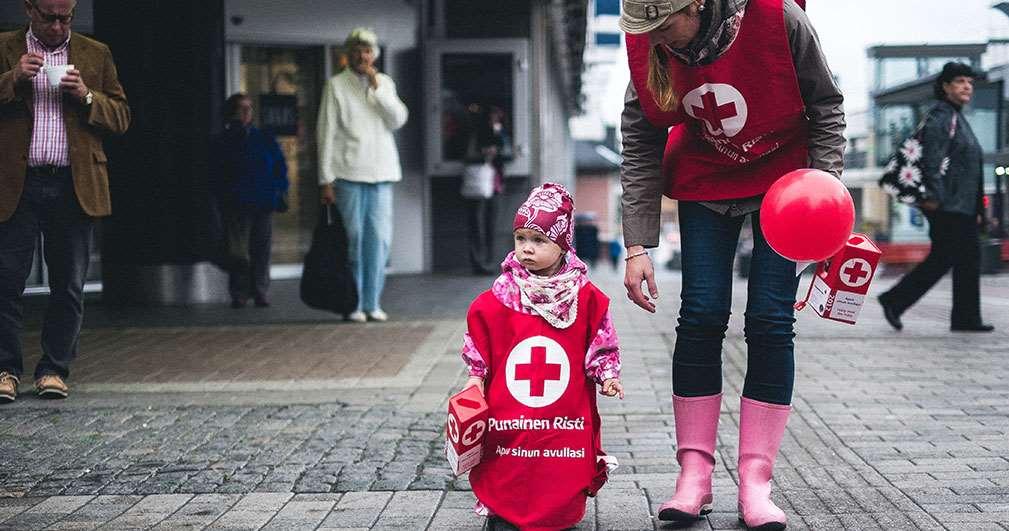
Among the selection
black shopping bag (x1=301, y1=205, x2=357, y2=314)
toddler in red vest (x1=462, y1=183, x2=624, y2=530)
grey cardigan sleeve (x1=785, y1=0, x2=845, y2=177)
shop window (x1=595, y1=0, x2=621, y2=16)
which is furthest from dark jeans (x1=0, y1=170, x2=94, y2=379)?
shop window (x1=595, y1=0, x2=621, y2=16)

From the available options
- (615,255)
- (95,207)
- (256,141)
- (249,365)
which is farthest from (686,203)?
(615,255)

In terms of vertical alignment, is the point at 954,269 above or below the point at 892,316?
above

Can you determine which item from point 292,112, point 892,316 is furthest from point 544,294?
point 292,112

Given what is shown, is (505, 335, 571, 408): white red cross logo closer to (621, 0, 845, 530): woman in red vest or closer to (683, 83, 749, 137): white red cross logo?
(621, 0, 845, 530): woman in red vest

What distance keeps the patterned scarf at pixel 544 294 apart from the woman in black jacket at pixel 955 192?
537 centimetres

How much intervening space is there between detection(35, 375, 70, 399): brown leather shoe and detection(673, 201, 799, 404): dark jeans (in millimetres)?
3309

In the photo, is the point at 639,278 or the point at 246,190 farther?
the point at 246,190

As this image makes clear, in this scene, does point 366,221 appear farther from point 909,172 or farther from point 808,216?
point 808,216

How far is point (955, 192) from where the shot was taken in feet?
26.9

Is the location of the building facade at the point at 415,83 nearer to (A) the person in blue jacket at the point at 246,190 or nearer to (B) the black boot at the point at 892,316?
(A) the person in blue jacket at the point at 246,190

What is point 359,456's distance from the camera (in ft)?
14.9

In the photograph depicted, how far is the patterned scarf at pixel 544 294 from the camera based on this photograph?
3.50 m

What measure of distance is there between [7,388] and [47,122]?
1244 millimetres

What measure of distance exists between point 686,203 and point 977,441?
5.90 feet
